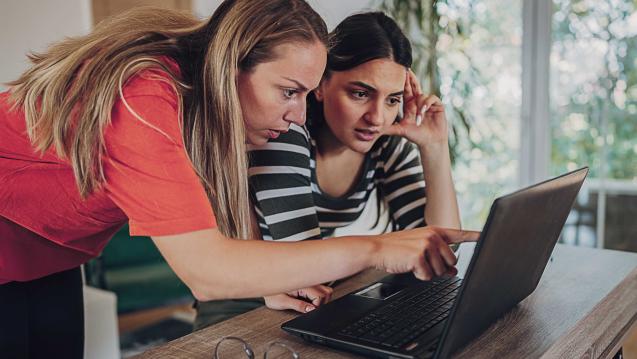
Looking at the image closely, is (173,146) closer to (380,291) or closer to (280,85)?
(280,85)

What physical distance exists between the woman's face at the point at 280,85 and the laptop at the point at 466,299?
0.97 feet

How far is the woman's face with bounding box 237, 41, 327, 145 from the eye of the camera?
88cm

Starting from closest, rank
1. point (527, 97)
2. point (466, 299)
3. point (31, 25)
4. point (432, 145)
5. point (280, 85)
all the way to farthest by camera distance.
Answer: point (466, 299)
point (280, 85)
point (432, 145)
point (31, 25)
point (527, 97)

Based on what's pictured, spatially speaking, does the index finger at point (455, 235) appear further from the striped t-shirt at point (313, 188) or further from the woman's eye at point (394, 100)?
the woman's eye at point (394, 100)

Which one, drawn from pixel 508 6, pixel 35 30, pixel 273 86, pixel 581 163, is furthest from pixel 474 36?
pixel 273 86

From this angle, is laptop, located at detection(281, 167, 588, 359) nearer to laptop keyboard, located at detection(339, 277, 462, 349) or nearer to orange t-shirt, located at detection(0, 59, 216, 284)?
laptop keyboard, located at detection(339, 277, 462, 349)

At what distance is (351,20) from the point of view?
Result: 53.6 inches

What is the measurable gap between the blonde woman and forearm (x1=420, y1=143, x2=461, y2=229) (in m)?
0.49

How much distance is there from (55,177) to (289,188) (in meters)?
0.43

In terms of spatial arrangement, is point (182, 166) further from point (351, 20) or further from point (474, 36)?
point (474, 36)

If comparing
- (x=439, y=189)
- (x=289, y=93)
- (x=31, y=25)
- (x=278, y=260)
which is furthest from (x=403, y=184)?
(x=31, y=25)

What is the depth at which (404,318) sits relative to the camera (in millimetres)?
823

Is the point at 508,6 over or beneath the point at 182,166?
over

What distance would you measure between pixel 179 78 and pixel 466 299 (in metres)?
0.47
